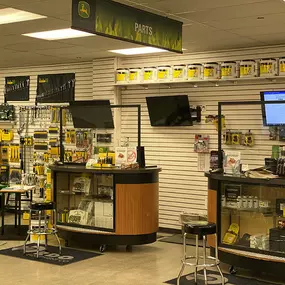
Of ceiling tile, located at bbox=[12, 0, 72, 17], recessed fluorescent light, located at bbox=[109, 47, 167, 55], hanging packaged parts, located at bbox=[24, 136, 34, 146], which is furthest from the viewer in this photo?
hanging packaged parts, located at bbox=[24, 136, 34, 146]

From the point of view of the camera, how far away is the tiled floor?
22.9 ft

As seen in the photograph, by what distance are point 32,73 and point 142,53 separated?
3.24 m

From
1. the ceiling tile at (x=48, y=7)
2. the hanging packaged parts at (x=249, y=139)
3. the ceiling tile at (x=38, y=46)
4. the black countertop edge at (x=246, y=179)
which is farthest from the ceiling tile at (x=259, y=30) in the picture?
the ceiling tile at (x=38, y=46)

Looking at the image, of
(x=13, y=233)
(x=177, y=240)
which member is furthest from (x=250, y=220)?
(x=13, y=233)

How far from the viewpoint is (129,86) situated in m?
10.8

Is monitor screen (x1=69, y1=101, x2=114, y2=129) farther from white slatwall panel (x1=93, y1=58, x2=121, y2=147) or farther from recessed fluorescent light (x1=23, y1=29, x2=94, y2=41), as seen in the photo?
recessed fluorescent light (x1=23, y1=29, x2=94, y2=41)

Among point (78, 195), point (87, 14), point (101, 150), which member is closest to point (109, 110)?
point (101, 150)

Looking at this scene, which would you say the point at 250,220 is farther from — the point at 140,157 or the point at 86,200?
the point at 86,200

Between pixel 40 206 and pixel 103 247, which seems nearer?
pixel 40 206

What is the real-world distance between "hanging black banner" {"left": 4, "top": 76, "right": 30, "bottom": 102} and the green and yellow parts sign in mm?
6414

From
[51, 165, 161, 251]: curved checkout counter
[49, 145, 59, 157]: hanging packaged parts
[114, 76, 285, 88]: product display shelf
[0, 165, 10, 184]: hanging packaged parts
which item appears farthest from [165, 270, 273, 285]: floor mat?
[0, 165, 10, 184]: hanging packaged parts

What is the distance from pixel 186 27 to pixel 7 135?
20.4ft

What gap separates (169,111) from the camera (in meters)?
10.2

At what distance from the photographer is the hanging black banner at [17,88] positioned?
41.1ft
